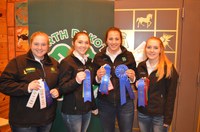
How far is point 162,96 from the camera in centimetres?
185

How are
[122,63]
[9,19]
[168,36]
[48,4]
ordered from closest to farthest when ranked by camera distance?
1. [122,63]
2. [48,4]
3. [168,36]
4. [9,19]

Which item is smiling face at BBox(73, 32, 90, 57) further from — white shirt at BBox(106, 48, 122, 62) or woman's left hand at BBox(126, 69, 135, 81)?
woman's left hand at BBox(126, 69, 135, 81)

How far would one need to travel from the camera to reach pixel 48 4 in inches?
93.4

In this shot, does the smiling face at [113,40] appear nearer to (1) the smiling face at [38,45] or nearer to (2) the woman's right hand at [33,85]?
(1) the smiling face at [38,45]

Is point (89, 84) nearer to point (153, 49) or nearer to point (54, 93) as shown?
point (54, 93)

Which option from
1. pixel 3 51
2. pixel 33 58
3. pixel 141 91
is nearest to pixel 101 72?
pixel 141 91

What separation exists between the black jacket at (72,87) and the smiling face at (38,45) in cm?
23

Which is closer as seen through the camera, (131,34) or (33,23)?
(33,23)

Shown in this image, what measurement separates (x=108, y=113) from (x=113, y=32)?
0.84 meters

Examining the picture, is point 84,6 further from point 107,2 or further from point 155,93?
point 155,93

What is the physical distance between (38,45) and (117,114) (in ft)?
3.47

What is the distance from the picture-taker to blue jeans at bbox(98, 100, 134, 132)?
197 centimetres

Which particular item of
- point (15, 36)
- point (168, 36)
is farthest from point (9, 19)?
point (168, 36)

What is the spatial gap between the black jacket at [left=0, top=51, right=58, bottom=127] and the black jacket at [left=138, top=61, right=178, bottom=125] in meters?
0.96
